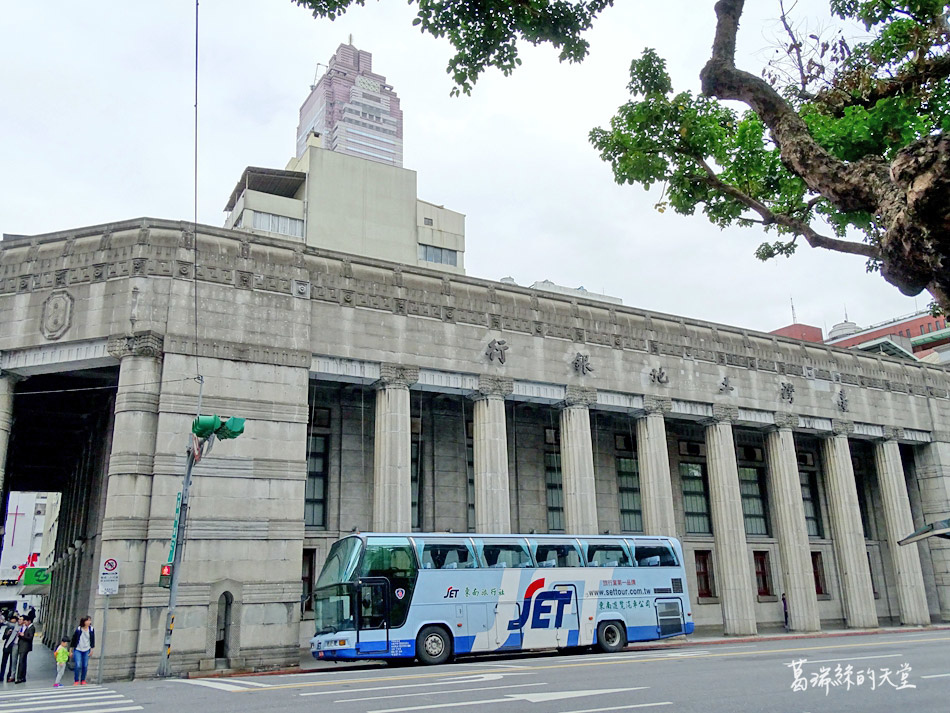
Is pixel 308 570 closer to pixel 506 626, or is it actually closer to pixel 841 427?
pixel 506 626

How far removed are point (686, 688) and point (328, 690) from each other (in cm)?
670

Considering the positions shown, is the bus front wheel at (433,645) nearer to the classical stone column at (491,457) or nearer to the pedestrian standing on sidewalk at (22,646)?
the classical stone column at (491,457)

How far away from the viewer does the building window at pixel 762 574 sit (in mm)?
42281

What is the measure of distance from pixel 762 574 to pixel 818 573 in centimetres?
384

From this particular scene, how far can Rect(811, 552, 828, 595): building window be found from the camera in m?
43.7

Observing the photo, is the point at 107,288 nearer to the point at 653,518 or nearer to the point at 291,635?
the point at 291,635

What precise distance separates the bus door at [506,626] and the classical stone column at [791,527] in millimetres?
18671

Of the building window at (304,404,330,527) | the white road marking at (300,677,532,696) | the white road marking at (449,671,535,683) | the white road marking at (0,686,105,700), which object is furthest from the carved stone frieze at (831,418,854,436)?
the white road marking at (0,686,105,700)

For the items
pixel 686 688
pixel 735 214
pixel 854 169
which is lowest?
pixel 686 688

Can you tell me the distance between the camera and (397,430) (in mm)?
29984

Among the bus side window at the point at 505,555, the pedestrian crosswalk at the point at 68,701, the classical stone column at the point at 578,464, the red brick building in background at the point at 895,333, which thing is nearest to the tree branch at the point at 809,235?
the pedestrian crosswalk at the point at 68,701

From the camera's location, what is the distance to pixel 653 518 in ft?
113

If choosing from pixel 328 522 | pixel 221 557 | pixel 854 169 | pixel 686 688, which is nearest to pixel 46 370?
pixel 221 557

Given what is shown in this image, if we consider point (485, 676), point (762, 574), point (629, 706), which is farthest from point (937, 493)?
point (629, 706)
